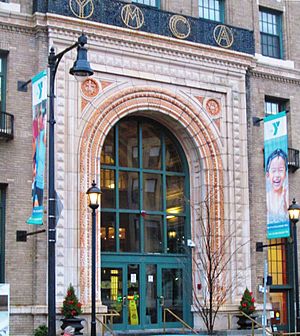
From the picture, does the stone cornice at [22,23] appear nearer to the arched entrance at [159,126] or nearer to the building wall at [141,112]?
the building wall at [141,112]

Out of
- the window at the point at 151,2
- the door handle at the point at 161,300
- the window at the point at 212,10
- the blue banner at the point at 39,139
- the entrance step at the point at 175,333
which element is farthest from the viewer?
the window at the point at 212,10

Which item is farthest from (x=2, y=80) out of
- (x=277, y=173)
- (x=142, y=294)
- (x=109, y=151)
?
(x=277, y=173)

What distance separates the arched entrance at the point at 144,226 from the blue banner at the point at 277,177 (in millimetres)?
3320

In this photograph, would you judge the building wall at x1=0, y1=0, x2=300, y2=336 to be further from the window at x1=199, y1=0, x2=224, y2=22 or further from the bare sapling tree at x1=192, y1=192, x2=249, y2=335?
the window at x1=199, y1=0, x2=224, y2=22

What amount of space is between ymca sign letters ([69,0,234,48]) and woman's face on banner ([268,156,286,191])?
17.6ft

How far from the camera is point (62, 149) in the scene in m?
24.5

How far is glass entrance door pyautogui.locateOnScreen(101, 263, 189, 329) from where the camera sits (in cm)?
2608

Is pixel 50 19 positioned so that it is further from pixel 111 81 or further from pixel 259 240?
pixel 259 240

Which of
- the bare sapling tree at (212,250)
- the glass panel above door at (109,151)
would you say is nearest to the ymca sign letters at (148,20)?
the glass panel above door at (109,151)

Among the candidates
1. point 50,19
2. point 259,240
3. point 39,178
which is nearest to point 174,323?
point 259,240

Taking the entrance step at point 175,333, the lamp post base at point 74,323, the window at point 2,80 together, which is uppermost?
the window at point 2,80

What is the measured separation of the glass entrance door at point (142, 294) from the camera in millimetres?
26078

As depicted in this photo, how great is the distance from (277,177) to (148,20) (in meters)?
7.44

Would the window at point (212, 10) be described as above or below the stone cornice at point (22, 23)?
above
